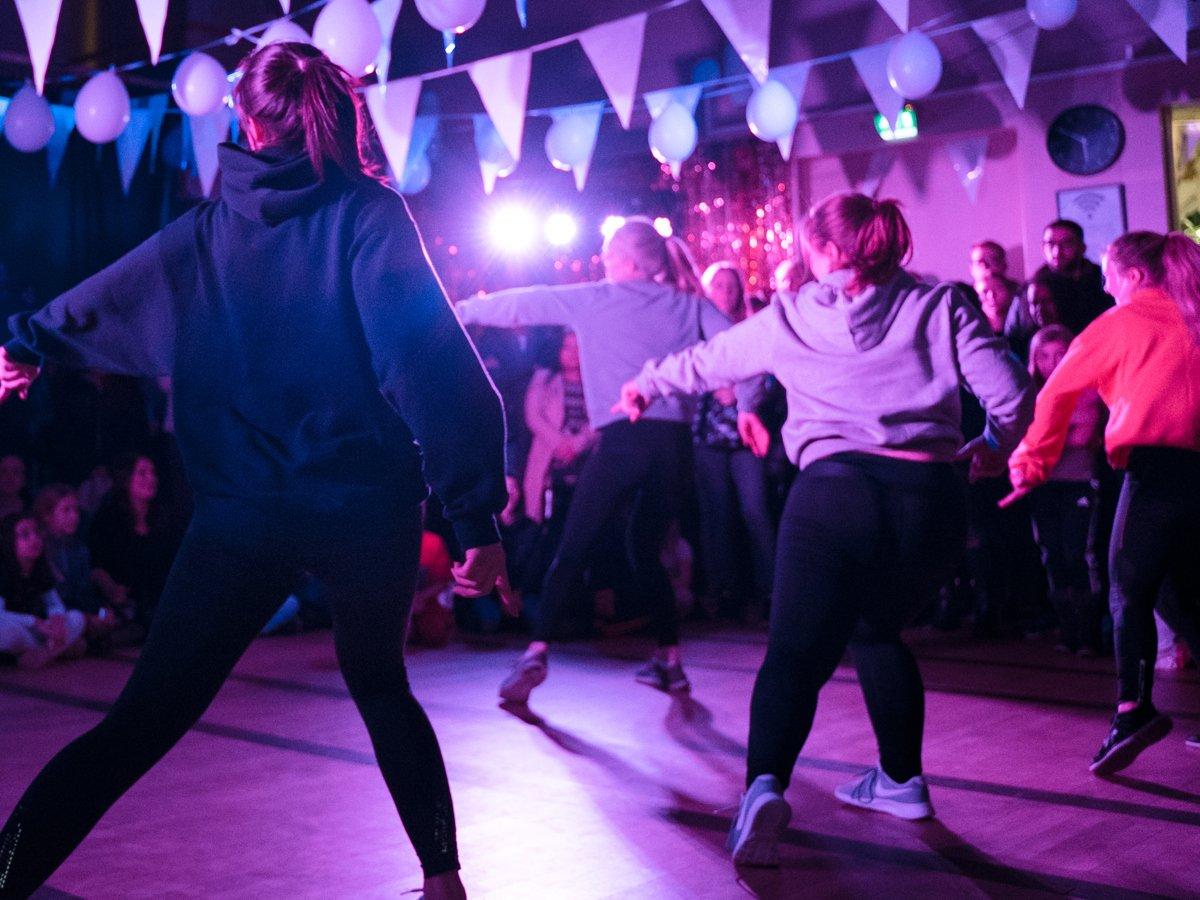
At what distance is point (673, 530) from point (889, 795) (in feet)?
12.9

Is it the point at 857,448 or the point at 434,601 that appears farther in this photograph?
the point at 434,601

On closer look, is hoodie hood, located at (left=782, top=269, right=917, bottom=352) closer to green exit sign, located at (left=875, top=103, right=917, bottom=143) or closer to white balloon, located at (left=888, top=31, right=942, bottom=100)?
white balloon, located at (left=888, top=31, right=942, bottom=100)

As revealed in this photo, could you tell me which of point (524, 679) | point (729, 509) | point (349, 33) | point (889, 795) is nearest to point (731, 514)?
point (729, 509)

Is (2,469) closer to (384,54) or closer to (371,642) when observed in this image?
(384,54)

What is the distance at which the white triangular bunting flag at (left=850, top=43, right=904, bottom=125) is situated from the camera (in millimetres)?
7699

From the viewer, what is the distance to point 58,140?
9.09 m

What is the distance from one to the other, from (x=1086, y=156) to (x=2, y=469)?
23.7 feet

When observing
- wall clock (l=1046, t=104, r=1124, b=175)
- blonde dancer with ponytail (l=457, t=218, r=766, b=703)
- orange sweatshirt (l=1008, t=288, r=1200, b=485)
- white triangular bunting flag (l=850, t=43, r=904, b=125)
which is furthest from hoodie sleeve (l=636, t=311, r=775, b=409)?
wall clock (l=1046, t=104, r=1124, b=175)

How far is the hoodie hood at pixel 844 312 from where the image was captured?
298 centimetres

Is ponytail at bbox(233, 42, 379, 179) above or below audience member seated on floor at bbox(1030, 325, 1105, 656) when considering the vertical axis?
above

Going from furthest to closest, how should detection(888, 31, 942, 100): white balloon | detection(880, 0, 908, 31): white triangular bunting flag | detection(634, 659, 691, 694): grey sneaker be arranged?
detection(888, 31, 942, 100): white balloon < detection(880, 0, 908, 31): white triangular bunting flag < detection(634, 659, 691, 694): grey sneaker

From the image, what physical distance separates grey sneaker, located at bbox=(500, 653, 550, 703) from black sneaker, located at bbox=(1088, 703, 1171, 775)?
197cm

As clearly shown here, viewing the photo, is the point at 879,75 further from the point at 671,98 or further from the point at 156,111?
the point at 156,111

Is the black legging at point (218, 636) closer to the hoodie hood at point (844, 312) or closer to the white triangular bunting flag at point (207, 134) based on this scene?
the hoodie hood at point (844, 312)
